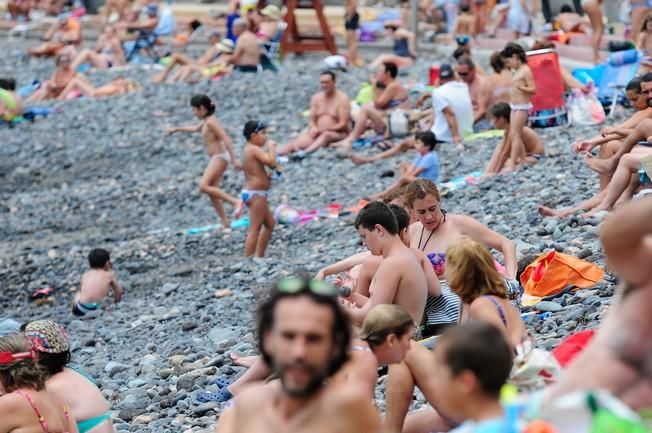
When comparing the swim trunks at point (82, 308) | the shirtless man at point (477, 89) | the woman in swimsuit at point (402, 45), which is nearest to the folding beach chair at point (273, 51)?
the woman in swimsuit at point (402, 45)

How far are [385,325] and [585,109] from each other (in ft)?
30.6

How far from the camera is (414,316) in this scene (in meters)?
7.24

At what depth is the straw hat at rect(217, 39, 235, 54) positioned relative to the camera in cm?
2402

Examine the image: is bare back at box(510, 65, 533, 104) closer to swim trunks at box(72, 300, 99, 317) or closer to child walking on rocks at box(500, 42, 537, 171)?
child walking on rocks at box(500, 42, 537, 171)

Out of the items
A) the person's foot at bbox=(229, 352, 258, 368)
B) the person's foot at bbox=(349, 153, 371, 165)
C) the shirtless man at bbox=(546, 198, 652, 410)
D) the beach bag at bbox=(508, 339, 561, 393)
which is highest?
the shirtless man at bbox=(546, 198, 652, 410)

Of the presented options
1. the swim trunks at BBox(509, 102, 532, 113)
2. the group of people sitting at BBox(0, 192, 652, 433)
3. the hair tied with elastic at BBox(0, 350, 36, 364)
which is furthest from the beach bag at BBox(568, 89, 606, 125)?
the hair tied with elastic at BBox(0, 350, 36, 364)

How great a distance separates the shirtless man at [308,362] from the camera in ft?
12.3

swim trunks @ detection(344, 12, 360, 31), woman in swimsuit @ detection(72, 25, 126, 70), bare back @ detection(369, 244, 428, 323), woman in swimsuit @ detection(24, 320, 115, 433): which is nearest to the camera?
woman in swimsuit @ detection(24, 320, 115, 433)

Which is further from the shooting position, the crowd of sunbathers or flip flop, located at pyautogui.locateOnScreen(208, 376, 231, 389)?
flip flop, located at pyautogui.locateOnScreen(208, 376, 231, 389)

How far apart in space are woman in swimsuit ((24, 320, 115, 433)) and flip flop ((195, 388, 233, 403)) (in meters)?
1.46

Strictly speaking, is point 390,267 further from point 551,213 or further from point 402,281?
point 551,213

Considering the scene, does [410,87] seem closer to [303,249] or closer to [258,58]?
[258,58]

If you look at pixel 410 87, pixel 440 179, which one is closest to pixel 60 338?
pixel 440 179

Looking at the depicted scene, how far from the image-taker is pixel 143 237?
599 inches
